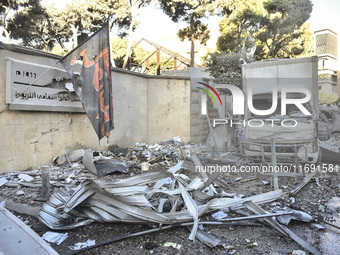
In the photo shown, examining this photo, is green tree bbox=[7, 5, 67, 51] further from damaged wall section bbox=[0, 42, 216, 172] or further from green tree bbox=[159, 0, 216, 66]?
damaged wall section bbox=[0, 42, 216, 172]

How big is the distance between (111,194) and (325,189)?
4.08 metres

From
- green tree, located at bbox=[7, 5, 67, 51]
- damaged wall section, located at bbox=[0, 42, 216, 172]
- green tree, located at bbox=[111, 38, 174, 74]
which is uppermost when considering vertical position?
green tree, located at bbox=[7, 5, 67, 51]

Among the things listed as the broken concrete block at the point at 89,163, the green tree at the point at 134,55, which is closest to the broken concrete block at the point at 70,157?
the broken concrete block at the point at 89,163

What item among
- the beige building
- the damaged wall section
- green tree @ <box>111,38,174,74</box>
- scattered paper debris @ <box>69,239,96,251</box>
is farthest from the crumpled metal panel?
green tree @ <box>111,38,174,74</box>

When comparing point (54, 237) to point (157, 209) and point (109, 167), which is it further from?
point (109, 167)

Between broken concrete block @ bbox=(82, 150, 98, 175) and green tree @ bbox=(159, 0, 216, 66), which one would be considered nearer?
broken concrete block @ bbox=(82, 150, 98, 175)

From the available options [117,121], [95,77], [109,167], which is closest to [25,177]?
[109,167]

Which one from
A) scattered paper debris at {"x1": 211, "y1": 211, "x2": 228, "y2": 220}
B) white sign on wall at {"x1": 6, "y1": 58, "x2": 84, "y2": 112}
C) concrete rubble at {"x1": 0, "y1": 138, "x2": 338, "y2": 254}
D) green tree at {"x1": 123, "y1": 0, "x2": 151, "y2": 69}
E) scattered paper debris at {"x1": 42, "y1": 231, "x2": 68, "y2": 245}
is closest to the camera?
scattered paper debris at {"x1": 42, "y1": 231, "x2": 68, "y2": 245}

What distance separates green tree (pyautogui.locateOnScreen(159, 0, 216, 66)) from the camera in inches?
801

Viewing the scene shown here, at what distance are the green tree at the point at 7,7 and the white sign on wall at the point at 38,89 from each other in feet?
56.9

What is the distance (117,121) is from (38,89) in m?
3.25

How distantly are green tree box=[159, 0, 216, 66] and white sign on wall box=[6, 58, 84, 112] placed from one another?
1471 cm

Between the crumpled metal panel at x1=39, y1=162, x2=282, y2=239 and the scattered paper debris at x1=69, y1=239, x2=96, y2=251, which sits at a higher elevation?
the crumpled metal panel at x1=39, y1=162, x2=282, y2=239

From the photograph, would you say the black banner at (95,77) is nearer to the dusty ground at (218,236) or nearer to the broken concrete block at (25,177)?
the broken concrete block at (25,177)
